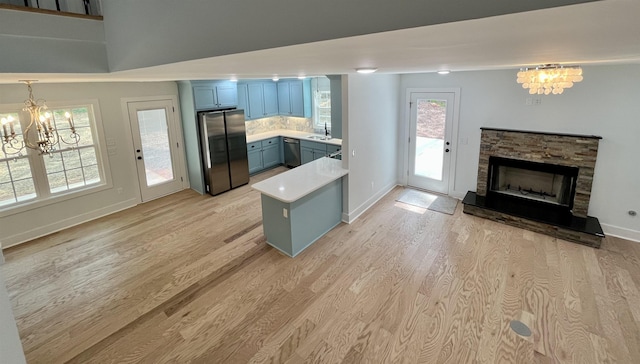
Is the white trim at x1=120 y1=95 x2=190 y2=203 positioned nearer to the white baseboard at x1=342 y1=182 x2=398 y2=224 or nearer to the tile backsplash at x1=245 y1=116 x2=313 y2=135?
the tile backsplash at x1=245 y1=116 x2=313 y2=135

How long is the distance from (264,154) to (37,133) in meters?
3.99

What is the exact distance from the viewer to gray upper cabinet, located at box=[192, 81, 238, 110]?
559cm

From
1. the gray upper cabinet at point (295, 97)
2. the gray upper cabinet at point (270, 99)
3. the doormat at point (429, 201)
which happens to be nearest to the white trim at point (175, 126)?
the gray upper cabinet at point (270, 99)

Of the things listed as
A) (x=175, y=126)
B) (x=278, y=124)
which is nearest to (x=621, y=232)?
(x=278, y=124)

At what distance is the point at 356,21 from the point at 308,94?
648 centimetres

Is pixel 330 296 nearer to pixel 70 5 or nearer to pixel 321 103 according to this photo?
pixel 70 5

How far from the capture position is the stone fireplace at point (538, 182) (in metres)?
4.17

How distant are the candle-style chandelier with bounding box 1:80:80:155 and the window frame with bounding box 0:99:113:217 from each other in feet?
0.38

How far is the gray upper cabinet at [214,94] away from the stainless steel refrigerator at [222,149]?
20 cm

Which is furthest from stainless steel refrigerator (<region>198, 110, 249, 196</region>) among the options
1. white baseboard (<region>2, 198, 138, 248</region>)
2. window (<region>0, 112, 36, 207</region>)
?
window (<region>0, 112, 36, 207</region>)

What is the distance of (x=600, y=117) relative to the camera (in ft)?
13.3

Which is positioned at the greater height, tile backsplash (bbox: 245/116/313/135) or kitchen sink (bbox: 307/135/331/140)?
tile backsplash (bbox: 245/116/313/135)

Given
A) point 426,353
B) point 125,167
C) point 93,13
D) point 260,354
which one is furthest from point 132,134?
point 426,353

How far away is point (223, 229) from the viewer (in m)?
4.65
